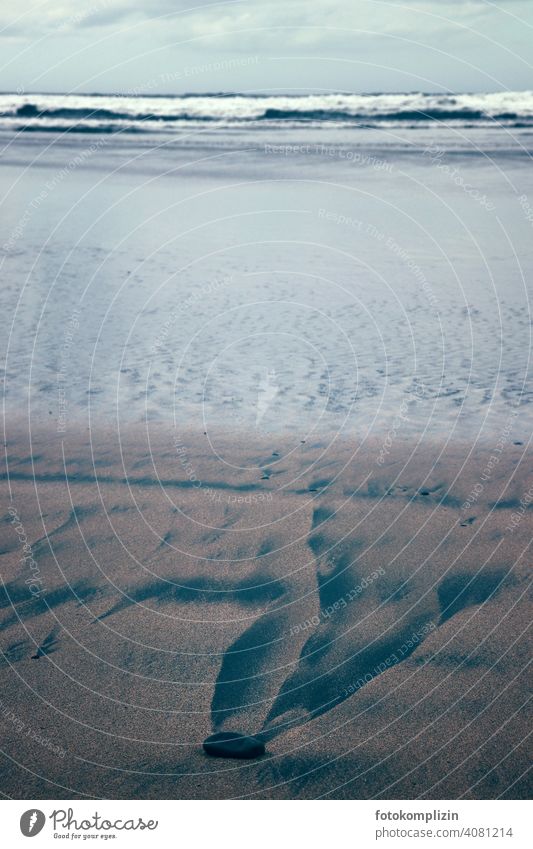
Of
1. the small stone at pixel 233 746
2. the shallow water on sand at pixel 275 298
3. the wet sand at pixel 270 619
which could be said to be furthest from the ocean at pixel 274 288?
the small stone at pixel 233 746

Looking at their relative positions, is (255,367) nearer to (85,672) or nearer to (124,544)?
(124,544)

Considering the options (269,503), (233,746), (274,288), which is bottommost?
(233,746)

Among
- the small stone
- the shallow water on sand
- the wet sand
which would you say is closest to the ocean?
the shallow water on sand

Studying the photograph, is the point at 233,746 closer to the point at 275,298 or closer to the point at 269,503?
the point at 269,503

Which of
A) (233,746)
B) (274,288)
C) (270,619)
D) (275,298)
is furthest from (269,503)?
(274,288)

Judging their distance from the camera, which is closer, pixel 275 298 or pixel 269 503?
pixel 269 503

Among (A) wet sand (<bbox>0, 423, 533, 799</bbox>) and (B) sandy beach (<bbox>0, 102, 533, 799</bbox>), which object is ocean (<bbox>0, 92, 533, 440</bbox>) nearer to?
(B) sandy beach (<bbox>0, 102, 533, 799</bbox>)
